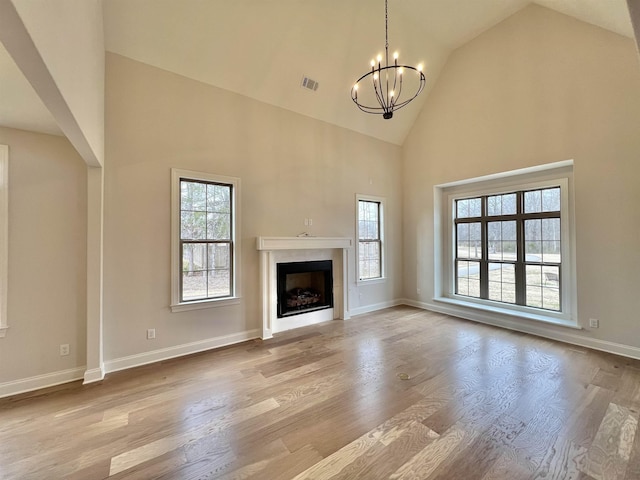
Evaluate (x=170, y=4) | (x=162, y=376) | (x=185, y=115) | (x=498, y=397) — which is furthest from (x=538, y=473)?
(x=170, y=4)

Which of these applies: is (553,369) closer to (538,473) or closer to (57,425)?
(538,473)

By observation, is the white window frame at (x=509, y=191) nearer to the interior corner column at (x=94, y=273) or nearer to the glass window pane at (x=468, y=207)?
the glass window pane at (x=468, y=207)

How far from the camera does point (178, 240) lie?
365 centimetres

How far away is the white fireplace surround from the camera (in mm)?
4254

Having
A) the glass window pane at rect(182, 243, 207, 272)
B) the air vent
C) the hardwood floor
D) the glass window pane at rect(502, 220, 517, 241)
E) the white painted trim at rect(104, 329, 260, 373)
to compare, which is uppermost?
the air vent

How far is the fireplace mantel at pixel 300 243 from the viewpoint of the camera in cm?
418

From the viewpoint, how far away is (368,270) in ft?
19.3

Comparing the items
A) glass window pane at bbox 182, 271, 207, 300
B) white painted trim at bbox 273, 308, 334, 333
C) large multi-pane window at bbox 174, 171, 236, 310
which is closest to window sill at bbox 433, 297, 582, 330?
white painted trim at bbox 273, 308, 334, 333

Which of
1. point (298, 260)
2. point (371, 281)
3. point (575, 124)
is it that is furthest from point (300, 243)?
point (575, 124)

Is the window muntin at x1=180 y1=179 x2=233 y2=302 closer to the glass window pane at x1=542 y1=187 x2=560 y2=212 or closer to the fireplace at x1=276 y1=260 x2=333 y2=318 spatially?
the fireplace at x1=276 y1=260 x2=333 y2=318

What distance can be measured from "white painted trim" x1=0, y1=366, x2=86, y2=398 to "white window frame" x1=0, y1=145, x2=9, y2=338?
53cm

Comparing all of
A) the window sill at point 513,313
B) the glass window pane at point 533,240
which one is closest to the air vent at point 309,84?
the glass window pane at point 533,240

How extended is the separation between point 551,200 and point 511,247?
983mm

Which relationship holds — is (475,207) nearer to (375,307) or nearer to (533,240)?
(533,240)
